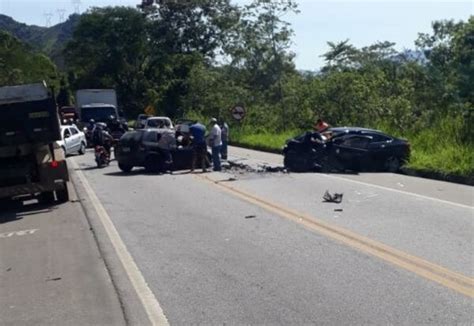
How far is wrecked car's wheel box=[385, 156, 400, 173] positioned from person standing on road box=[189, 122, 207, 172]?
18.7ft

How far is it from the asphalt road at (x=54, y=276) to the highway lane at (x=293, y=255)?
0.56 meters

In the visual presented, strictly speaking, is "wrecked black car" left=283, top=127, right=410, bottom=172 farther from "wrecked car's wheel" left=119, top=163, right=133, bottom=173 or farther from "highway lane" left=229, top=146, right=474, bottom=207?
"wrecked car's wheel" left=119, top=163, right=133, bottom=173

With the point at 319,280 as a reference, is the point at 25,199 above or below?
below

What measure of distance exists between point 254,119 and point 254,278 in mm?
38603

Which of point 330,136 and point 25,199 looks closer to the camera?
point 25,199

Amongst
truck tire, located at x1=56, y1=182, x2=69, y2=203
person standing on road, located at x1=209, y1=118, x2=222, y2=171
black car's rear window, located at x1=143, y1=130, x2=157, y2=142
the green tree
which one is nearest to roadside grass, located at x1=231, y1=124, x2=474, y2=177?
person standing on road, located at x1=209, y1=118, x2=222, y2=171

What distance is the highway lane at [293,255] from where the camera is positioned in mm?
7070

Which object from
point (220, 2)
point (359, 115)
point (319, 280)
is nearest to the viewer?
point (319, 280)

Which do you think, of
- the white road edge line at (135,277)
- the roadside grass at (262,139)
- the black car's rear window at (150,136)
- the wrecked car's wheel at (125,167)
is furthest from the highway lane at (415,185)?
the roadside grass at (262,139)

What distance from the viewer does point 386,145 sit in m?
23.7

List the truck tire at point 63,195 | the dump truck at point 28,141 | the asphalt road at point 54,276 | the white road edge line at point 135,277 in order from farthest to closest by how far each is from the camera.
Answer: the truck tire at point 63,195, the dump truck at point 28,141, the asphalt road at point 54,276, the white road edge line at point 135,277

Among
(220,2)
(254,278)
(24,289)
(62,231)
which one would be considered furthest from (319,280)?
(220,2)

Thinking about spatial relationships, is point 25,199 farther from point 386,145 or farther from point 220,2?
point 220,2

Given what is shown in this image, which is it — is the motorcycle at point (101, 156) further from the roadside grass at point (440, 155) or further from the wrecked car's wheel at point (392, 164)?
the roadside grass at point (440, 155)
